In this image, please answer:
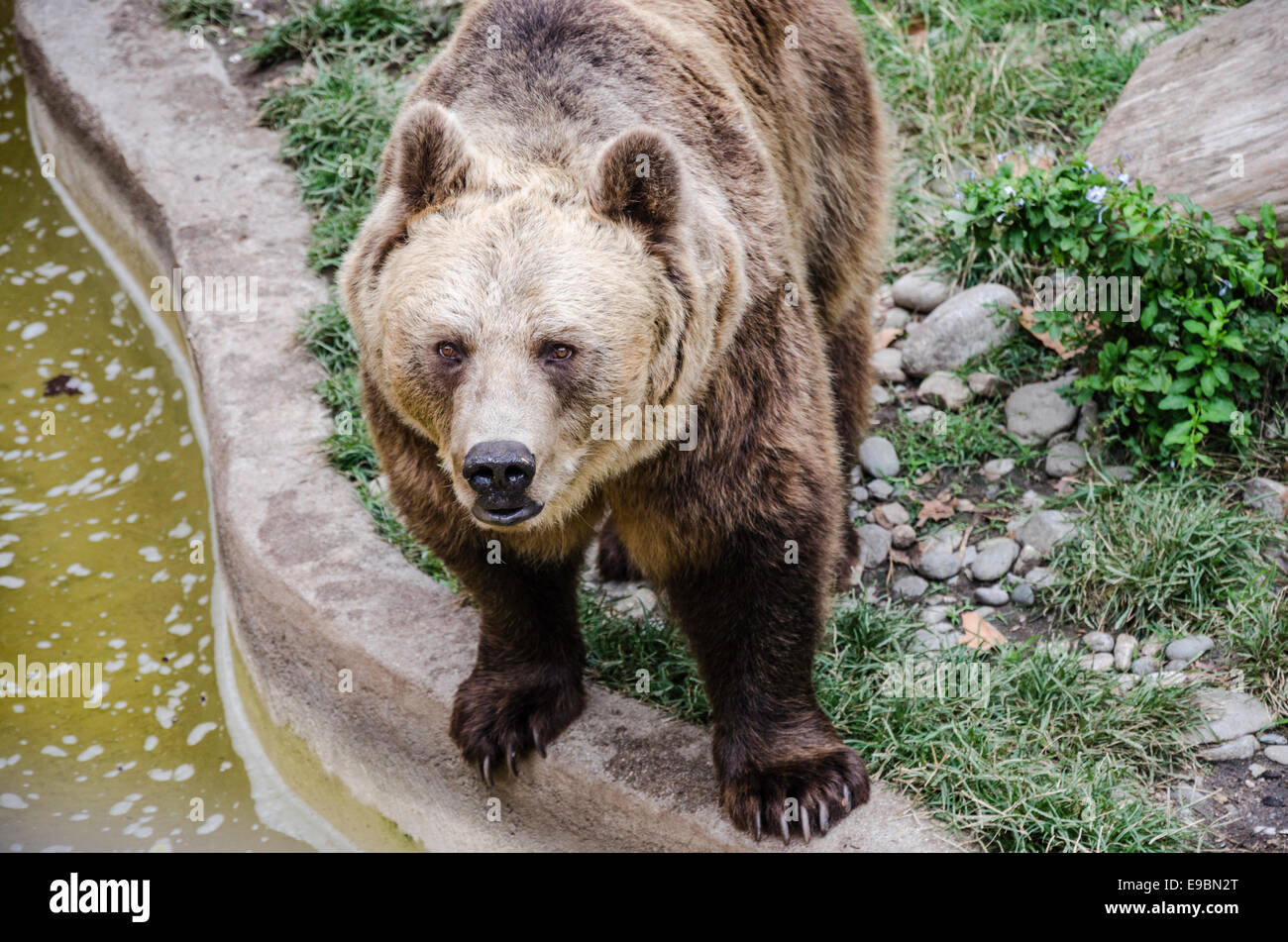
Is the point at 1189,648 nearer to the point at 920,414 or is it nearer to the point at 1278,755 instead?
the point at 1278,755

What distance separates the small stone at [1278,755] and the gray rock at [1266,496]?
41.2 inches

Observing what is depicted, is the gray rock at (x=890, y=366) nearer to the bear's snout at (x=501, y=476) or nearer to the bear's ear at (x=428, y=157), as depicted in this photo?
the bear's ear at (x=428, y=157)

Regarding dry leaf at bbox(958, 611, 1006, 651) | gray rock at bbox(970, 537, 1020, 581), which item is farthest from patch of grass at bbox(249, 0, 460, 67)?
dry leaf at bbox(958, 611, 1006, 651)

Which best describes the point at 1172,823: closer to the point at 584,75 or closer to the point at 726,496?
the point at 726,496

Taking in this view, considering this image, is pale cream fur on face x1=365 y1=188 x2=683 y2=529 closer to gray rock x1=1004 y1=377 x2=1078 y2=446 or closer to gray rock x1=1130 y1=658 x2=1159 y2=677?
gray rock x1=1130 y1=658 x2=1159 y2=677

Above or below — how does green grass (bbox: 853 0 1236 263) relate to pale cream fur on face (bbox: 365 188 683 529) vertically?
below

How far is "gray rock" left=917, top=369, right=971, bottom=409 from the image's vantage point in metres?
5.72

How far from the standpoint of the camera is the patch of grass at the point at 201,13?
26.7 ft

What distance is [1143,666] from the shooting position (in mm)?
4539

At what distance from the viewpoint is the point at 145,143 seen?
278 inches

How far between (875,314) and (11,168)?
5.61 m

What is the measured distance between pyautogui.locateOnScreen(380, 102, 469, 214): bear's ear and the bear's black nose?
0.72m

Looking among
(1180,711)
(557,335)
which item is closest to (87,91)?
(557,335)

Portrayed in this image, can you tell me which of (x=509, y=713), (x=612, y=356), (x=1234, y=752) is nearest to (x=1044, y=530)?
(x=1234, y=752)
